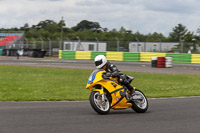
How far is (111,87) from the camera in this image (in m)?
7.60

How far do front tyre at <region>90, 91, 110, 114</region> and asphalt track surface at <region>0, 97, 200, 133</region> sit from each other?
13 cm

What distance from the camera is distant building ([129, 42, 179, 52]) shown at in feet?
129

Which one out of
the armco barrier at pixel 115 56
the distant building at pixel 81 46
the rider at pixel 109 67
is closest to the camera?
the rider at pixel 109 67

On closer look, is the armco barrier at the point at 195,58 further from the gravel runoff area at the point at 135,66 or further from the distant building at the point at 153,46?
the distant building at the point at 153,46

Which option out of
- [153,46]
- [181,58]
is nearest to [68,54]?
[153,46]

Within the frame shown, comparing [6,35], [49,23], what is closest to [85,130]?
[6,35]

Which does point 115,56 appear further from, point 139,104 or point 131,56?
point 139,104

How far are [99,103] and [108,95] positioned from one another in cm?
30

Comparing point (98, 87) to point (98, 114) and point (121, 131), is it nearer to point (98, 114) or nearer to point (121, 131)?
point (98, 114)

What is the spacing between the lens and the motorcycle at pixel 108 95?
740 cm

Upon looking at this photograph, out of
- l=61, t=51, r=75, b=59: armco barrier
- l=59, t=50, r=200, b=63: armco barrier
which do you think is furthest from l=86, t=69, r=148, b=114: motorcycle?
l=61, t=51, r=75, b=59: armco barrier

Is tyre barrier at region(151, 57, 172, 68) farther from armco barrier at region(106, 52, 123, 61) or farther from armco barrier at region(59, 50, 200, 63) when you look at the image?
armco barrier at region(106, 52, 123, 61)

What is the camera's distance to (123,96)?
773cm

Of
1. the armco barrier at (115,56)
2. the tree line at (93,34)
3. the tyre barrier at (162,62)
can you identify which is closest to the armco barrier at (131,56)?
the armco barrier at (115,56)
